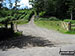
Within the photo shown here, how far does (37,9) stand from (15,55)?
4765cm

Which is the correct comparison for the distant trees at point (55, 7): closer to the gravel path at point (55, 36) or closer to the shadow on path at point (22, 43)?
the gravel path at point (55, 36)

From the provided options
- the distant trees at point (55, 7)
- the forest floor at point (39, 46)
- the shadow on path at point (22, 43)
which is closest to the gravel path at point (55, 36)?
→ the forest floor at point (39, 46)

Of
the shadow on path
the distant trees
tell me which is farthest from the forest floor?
the distant trees

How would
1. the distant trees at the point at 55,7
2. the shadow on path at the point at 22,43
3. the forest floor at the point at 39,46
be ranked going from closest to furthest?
1. the forest floor at the point at 39,46
2. the shadow on path at the point at 22,43
3. the distant trees at the point at 55,7

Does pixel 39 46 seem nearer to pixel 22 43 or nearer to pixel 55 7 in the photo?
pixel 22 43

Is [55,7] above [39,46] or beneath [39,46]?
above

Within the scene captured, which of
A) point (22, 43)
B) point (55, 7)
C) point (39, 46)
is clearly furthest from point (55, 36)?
point (55, 7)

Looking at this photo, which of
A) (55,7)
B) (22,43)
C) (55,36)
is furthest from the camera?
(55,7)

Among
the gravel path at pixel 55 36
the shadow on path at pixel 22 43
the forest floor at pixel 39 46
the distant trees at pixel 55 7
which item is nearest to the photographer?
the forest floor at pixel 39 46

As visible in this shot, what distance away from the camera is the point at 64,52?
965cm

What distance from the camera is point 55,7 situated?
54.7 meters

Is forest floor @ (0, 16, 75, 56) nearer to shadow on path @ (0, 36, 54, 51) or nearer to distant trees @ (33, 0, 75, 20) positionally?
shadow on path @ (0, 36, 54, 51)

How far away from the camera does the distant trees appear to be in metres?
53.8

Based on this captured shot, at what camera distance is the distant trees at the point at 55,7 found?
177 feet
